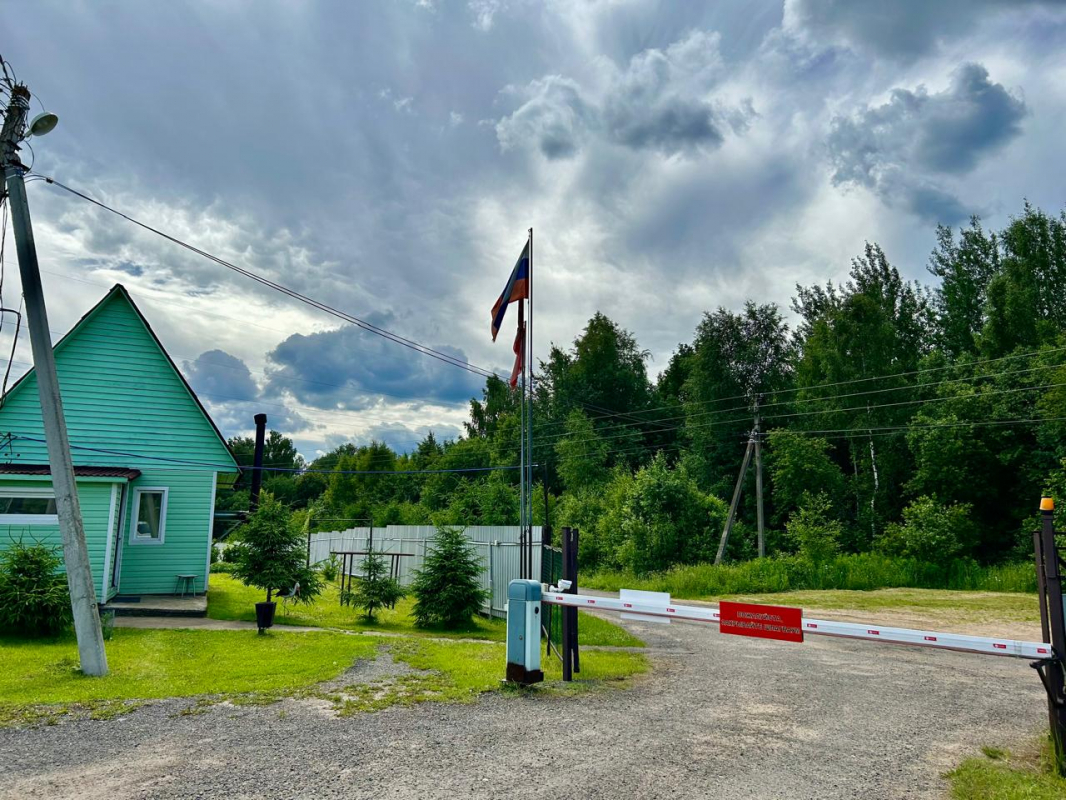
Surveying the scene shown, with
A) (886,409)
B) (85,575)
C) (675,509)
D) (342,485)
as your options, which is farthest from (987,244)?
(342,485)

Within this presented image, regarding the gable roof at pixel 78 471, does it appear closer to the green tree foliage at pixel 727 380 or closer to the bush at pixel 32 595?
the bush at pixel 32 595

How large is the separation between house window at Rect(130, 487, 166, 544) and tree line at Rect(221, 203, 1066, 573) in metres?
10.5

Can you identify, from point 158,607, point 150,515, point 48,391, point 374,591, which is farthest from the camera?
point 150,515

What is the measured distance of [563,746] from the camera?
6.02m

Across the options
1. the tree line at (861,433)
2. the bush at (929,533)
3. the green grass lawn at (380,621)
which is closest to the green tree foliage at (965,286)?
the tree line at (861,433)

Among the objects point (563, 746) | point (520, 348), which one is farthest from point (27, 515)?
point (563, 746)

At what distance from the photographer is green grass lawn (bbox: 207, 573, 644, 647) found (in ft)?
45.4

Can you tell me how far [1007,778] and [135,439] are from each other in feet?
60.0

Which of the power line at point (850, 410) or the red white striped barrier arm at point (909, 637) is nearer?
the red white striped barrier arm at point (909, 637)

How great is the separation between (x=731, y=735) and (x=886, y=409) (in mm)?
34789

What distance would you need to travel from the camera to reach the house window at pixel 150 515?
1755 cm

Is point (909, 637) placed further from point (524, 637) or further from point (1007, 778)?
point (524, 637)

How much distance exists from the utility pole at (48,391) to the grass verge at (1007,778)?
995 cm

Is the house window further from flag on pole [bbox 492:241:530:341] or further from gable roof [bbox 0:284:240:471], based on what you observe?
flag on pole [bbox 492:241:530:341]
